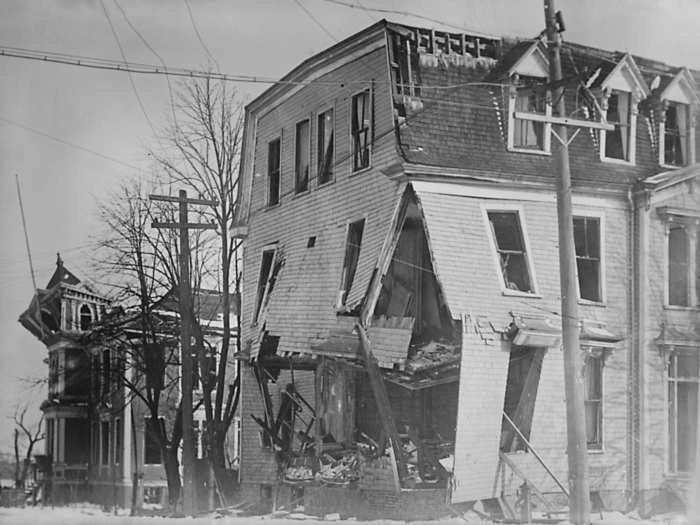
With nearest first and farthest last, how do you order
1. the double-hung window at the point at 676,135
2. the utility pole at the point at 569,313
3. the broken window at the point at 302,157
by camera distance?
the utility pole at the point at 569,313
the broken window at the point at 302,157
the double-hung window at the point at 676,135

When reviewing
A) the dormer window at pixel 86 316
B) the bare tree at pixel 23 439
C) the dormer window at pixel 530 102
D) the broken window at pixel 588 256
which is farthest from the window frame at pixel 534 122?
the bare tree at pixel 23 439

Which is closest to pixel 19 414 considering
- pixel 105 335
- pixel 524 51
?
pixel 105 335

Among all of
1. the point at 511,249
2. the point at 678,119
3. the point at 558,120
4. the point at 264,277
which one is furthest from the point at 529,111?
the point at 264,277

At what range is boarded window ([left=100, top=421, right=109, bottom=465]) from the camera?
19.2 ft

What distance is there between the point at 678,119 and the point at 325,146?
7.84 ft

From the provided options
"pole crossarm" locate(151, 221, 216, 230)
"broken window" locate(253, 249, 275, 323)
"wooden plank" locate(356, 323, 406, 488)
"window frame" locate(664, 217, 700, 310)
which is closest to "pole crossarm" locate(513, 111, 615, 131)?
"window frame" locate(664, 217, 700, 310)

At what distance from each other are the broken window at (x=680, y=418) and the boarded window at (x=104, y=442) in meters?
3.46

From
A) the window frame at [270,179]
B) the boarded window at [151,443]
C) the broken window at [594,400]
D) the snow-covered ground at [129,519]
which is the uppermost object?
the window frame at [270,179]

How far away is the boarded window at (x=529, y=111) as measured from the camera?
6203 millimetres

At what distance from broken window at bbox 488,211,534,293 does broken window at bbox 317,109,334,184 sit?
3.50 feet

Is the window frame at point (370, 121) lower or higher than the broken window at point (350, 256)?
higher

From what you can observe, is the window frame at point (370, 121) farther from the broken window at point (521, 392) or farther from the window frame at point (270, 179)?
the broken window at point (521, 392)

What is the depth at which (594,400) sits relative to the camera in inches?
241

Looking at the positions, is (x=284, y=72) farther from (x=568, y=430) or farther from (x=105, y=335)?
(x=568, y=430)
